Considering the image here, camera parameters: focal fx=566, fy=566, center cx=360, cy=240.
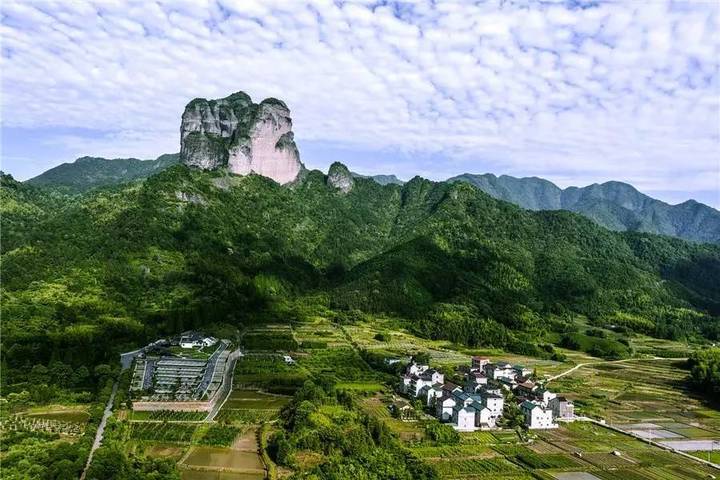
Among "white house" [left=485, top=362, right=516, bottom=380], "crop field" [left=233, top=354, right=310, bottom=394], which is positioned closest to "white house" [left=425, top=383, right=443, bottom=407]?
"crop field" [left=233, top=354, right=310, bottom=394]

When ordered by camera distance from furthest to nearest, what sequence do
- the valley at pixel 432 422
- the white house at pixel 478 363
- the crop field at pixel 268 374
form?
the white house at pixel 478 363 < the crop field at pixel 268 374 < the valley at pixel 432 422

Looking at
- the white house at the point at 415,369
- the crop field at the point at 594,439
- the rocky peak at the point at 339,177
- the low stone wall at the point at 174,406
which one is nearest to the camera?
the crop field at the point at 594,439

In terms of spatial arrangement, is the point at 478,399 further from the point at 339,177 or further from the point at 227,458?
the point at 339,177

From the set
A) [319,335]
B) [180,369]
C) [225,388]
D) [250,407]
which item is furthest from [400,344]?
[250,407]

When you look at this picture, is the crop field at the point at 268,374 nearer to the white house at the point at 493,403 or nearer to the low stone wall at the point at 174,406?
the low stone wall at the point at 174,406

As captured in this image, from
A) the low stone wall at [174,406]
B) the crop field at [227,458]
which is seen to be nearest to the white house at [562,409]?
the crop field at [227,458]

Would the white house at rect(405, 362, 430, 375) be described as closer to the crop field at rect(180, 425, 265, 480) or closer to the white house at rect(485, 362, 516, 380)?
the white house at rect(485, 362, 516, 380)
